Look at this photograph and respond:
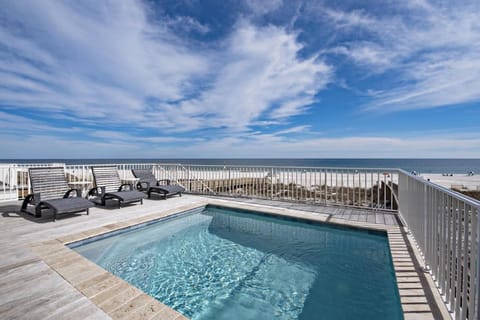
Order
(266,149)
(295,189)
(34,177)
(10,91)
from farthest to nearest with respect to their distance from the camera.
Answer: (266,149) < (10,91) < (295,189) < (34,177)

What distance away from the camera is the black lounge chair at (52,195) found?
4.30 meters

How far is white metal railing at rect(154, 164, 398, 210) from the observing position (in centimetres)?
585

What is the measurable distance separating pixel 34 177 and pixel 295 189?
641cm

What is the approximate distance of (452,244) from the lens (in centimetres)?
167

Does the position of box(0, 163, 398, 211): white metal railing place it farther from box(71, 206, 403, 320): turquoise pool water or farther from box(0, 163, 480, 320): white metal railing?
box(71, 206, 403, 320): turquoise pool water

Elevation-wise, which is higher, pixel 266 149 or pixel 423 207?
pixel 266 149

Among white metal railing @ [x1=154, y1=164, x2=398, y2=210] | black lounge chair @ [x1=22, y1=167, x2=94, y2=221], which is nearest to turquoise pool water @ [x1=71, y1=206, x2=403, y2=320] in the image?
black lounge chair @ [x1=22, y1=167, x2=94, y2=221]

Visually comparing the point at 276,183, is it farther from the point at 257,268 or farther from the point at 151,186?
the point at 257,268

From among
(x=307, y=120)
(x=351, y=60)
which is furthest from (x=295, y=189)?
(x=307, y=120)

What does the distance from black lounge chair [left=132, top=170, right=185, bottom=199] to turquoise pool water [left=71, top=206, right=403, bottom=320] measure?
186cm

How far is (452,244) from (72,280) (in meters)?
3.36

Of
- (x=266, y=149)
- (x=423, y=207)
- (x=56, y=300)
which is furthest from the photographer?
(x=266, y=149)

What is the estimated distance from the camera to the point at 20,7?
221 inches

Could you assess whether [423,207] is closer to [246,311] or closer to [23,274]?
[246,311]
